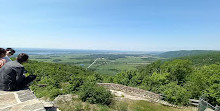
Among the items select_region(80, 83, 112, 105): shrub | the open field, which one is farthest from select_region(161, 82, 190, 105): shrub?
the open field

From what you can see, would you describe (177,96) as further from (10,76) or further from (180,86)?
(10,76)

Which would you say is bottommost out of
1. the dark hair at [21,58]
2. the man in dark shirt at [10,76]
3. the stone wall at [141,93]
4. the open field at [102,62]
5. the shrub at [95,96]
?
the open field at [102,62]

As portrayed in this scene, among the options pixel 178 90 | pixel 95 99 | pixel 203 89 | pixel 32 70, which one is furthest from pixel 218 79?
pixel 32 70

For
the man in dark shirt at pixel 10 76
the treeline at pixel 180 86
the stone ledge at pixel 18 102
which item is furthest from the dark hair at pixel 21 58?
the treeline at pixel 180 86

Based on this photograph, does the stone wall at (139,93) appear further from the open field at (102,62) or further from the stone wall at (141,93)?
the open field at (102,62)

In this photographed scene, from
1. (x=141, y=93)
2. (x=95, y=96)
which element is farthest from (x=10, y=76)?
(x=141, y=93)

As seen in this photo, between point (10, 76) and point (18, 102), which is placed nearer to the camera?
point (18, 102)

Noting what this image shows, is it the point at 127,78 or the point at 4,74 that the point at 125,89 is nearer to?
the point at 127,78

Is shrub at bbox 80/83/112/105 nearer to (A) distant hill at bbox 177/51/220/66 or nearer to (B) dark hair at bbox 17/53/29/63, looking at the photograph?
(B) dark hair at bbox 17/53/29/63
